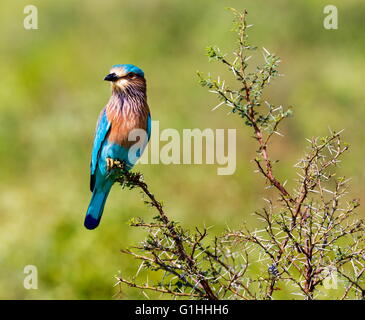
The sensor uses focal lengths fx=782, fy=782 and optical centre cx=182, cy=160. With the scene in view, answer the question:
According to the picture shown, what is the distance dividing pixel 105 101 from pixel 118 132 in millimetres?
3811

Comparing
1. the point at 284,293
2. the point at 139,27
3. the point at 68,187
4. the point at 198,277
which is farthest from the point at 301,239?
the point at 139,27

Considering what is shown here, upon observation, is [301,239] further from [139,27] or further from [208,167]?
[139,27]

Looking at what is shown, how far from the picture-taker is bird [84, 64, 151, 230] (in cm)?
486

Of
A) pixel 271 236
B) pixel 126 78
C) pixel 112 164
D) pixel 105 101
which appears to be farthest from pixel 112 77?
pixel 105 101

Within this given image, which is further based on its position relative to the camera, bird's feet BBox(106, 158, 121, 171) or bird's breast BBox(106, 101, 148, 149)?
bird's breast BBox(106, 101, 148, 149)

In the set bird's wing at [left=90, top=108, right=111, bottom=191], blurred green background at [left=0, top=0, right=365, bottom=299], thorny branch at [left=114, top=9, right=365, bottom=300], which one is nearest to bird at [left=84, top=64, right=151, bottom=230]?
bird's wing at [left=90, top=108, right=111, bottom=191]

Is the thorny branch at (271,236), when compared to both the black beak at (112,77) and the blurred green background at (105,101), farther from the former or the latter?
the blurred green background at (105,101)

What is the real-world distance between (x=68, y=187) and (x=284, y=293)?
112 inches

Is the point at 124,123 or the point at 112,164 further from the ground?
the point at 124,123

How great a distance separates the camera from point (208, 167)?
7867 millimetres

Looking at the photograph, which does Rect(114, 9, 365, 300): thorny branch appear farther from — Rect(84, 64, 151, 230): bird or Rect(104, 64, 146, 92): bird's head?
Rect(104, 64, 146, 92): bird's head

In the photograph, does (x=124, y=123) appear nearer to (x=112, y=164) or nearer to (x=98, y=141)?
(x=98, y=141)

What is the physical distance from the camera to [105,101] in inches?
342

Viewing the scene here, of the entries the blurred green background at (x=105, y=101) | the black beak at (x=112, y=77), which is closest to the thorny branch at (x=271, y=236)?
the black beak at (x=112, y=77)
